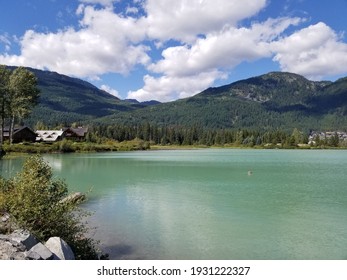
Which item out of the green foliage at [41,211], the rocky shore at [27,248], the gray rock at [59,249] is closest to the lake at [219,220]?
the green foliage at [41,211]

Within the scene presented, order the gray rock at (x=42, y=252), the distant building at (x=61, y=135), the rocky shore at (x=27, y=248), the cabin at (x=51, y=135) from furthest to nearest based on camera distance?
the cabin at (x=51, y=135), the distant building at (x=61, y=135), the gray rock at (x=42, y=252), the rocky shore at (x=27, y=248)

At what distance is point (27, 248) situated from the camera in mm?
10781

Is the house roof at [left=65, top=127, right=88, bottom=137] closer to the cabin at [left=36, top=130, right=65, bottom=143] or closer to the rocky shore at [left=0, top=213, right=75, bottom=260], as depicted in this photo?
the cabin at [left=36, top=130, right=65, bottom=143]

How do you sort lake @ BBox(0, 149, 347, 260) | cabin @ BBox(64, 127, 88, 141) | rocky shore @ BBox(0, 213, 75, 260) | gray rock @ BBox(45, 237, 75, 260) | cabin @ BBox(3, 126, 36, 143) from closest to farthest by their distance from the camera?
rocky shore @ BBox(0, 213, 75, 260) → gray rock @ BBox(45, 237, 75, 260) → lake @ BBox(0, 149, 347, 260) → cabin @ BBox(3, 126, 36, 143) → cabin @ BBox(64, 127, 88, 141)

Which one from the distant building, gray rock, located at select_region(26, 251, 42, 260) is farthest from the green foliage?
the distant building

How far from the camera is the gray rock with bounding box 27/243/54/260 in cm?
1045

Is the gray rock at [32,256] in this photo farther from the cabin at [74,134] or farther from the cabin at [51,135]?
the cabin at [74,134]

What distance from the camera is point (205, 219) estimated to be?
75.7ft

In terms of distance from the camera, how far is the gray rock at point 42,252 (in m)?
10.5

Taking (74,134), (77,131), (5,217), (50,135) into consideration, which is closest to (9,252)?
(5,217)

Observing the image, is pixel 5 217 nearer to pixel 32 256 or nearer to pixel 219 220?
pixel 32 256

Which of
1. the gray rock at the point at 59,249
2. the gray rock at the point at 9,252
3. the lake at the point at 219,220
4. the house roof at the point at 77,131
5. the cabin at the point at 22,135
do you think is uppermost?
the house roof at the point at 77,131

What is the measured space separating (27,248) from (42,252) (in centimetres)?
48
